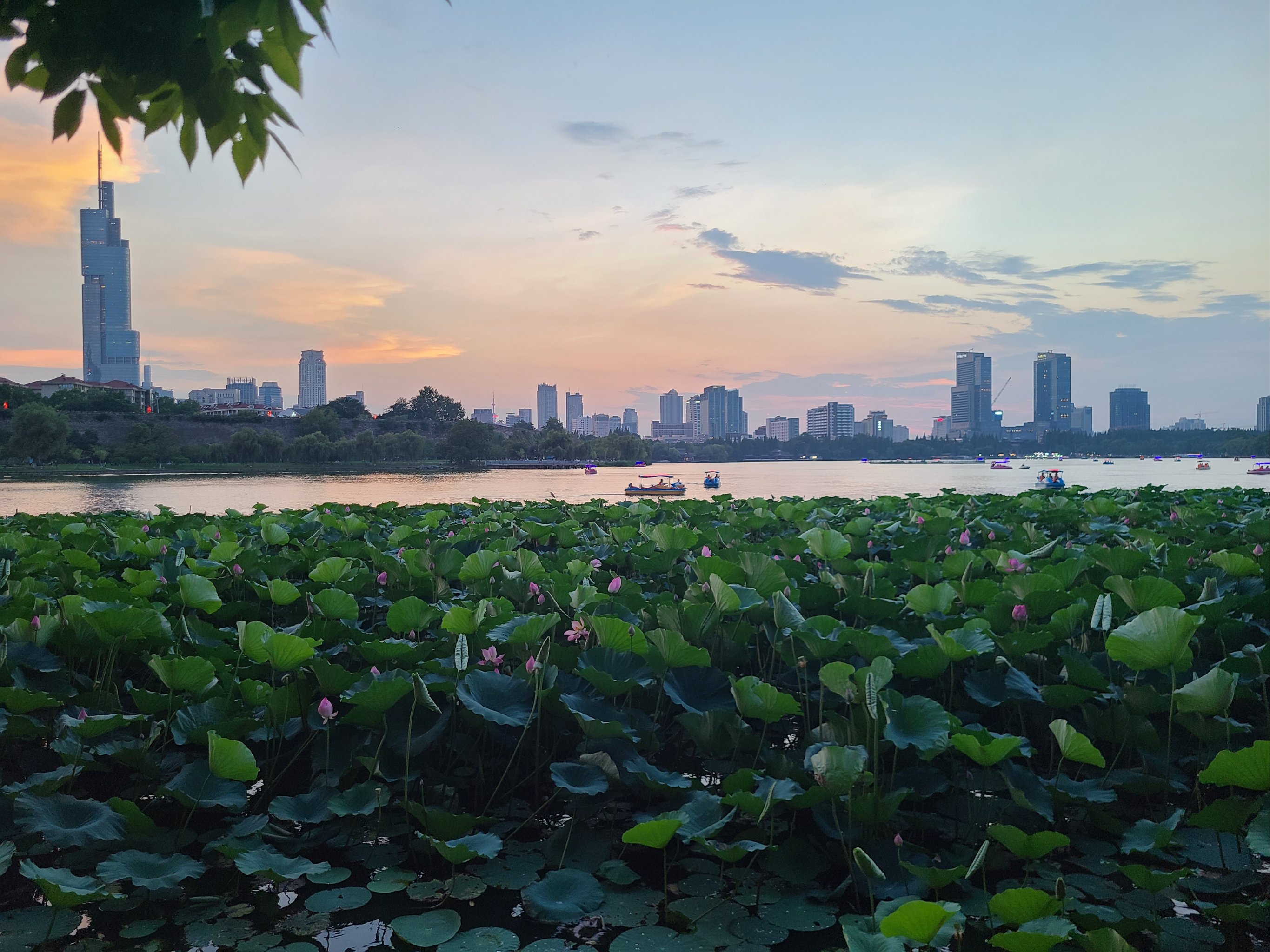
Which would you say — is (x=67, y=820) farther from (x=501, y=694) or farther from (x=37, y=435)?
(x=37, y=435)

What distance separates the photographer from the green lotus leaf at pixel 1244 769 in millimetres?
1593

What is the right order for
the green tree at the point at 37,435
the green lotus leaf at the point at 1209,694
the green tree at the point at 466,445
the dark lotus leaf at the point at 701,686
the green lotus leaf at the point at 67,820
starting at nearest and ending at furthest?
the green lotus leaf at the point at 67,820
the green lotus leaf at the point at 1209,694
the dark lotus leaf at the point at 701,686
the green tree at the point at 37,435
the green tree at the point at 466,445

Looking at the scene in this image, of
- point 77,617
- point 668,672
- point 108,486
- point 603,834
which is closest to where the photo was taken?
point 603,834

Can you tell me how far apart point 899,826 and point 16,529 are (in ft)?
21.4

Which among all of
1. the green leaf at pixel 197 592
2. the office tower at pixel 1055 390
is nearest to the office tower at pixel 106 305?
the green leaf at pixel 197 592

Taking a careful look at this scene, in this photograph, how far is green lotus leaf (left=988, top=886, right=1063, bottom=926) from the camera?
1435 millimetres

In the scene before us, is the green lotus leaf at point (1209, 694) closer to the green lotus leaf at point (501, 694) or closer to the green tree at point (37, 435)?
the green lotus leaf at point (501, 694)

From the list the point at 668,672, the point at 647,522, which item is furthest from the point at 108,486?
the point at 668,672

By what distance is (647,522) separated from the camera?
6.28 m

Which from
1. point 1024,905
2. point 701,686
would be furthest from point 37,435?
point 1024,905

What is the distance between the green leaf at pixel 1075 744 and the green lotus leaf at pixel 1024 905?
488 millimetres

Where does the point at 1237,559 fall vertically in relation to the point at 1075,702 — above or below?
above

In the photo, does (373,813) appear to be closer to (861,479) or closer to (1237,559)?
(1237,559)

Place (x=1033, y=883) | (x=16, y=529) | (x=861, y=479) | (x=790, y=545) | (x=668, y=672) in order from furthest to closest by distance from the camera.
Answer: (x=861, y=479), (x=16, y=529), (x=790, y=545), (x=668, y=672), (x=1033, y=883)
